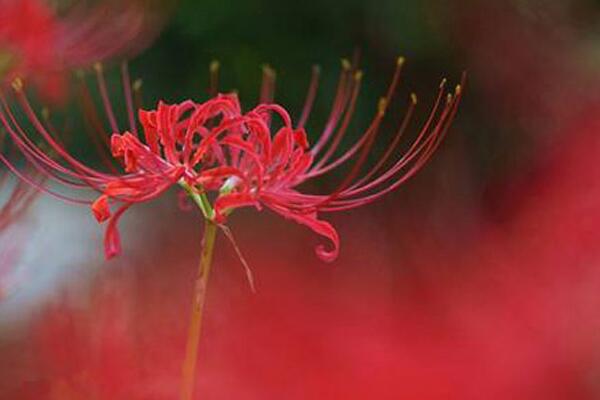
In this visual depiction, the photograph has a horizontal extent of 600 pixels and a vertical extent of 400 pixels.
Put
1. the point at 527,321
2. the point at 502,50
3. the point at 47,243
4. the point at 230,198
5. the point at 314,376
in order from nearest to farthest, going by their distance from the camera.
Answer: the point at 230,198
the point at 314,376
the point at 527,321
the point at 47,243
the point at 502,50

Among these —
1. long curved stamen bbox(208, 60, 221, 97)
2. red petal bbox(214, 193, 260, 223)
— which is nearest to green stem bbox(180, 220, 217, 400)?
red petal bbox(214, 193, 260, 223)

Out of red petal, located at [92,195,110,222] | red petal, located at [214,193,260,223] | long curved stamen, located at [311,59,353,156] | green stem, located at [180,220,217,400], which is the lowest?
green stem, located at [180,220,217,400]

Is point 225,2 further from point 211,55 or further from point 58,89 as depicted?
point 58,89

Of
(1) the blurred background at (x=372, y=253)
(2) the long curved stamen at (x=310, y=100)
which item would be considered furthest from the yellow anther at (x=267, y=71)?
(1) the blurred background at (x=372, y=253)

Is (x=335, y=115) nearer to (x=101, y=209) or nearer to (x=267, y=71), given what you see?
(x=267, y=71)

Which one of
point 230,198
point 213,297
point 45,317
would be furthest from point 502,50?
point 230,198

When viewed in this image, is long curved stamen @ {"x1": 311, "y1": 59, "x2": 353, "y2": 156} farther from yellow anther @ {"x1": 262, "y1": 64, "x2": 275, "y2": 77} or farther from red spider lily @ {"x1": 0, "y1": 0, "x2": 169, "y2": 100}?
red spider lily @ {"x1": 0, "y1": 0, "x2": 169, "y2": 100}
